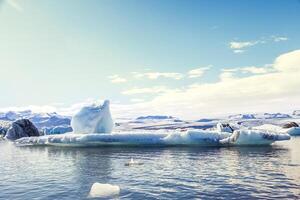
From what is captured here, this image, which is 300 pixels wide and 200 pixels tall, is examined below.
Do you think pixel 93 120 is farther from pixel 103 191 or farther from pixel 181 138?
pixel 103 191

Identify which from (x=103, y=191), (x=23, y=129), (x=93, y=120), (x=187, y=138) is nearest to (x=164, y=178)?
(x=103, y=191)

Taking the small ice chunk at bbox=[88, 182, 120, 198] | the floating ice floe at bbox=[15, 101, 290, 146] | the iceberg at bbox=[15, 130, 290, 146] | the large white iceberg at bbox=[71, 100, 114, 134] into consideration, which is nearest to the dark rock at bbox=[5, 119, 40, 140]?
the large white iceberg at bbox=[71, 100, 114, 134]

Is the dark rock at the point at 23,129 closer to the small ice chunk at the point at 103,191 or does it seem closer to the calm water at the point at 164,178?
the calm water at the point at 164,178

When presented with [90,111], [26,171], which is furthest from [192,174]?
[90,111]

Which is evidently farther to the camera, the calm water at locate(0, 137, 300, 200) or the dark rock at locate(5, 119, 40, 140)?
the dark rock at locate(5, 119, 40, 140)

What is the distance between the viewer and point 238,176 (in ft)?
57.7

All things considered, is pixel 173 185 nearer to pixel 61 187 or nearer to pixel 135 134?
pixel 61 187

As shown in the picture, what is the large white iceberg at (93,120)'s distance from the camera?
39.5 m

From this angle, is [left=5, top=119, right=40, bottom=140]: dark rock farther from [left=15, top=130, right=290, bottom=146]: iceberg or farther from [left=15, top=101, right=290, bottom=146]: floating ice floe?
[left=15, top=130, right=290, bottom=146]: iceberg

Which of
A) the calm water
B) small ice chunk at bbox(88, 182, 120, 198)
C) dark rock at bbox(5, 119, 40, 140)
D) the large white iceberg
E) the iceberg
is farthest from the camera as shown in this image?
dark rock at bbox(5, 119, 40, 140)

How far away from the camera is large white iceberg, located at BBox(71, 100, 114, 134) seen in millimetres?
39469

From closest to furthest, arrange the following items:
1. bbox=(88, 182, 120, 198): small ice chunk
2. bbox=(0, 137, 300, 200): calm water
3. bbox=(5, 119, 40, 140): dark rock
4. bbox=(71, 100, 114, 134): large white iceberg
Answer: bbox=(88, 182, 120, 198): small ice chunk < bbox=(0, 137, 300, 200): calm water < bbox=(71, 100, 114, 134): large white iceberg < bbox=(5, 119, 40, 140): dark rock

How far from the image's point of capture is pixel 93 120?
3947cm

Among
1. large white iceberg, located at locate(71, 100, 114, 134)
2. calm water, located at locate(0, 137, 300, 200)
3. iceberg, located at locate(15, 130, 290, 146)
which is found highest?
large white iceberg, located at locate(71, 100, 114, 134)
